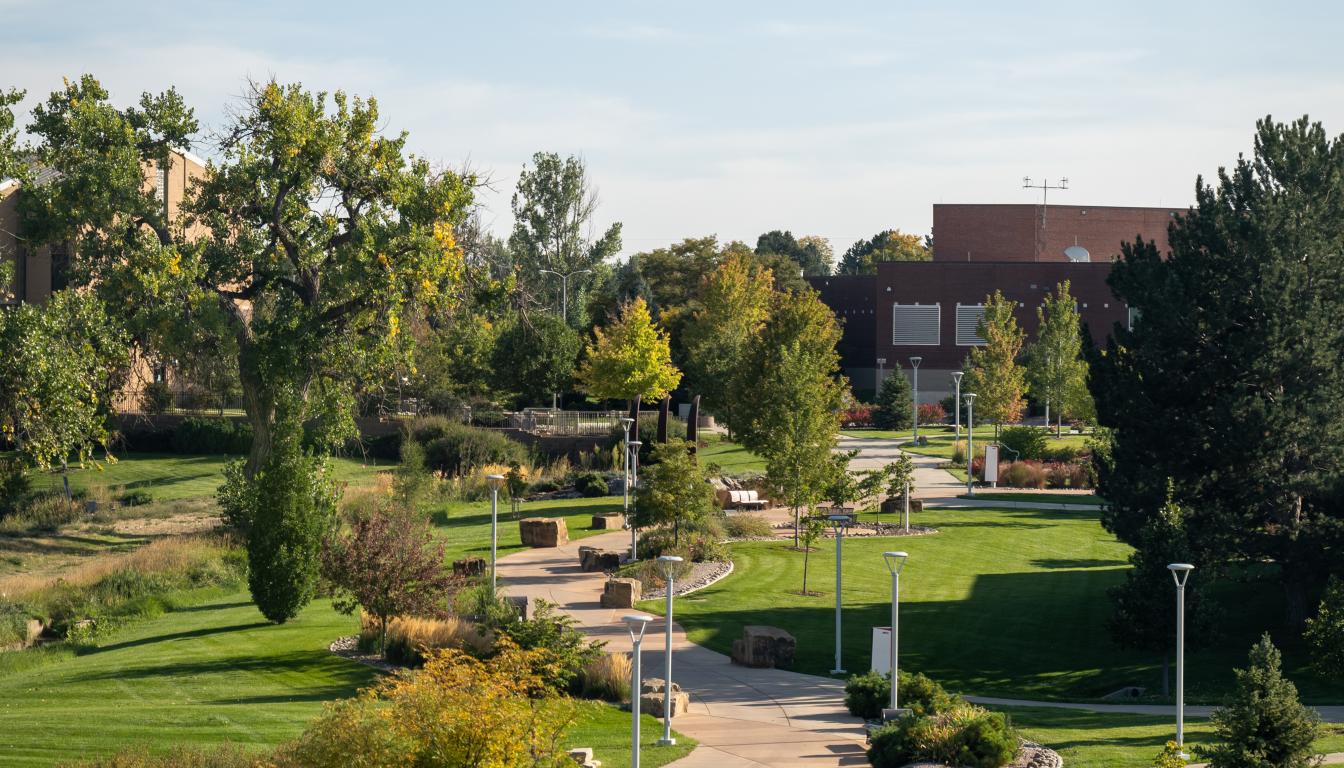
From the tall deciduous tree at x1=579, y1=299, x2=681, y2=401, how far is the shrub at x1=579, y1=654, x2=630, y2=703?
33.8m

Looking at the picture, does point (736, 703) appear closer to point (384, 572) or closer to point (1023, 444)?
point (384, 572)

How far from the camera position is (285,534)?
83.1ft

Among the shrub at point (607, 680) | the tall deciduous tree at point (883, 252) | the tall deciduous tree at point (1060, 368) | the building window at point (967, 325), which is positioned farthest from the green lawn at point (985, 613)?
the tall deciduous tree at point (883, 252)

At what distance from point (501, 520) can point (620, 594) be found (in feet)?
44.7

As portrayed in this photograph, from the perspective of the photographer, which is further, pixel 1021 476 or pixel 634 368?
pixel 634 368

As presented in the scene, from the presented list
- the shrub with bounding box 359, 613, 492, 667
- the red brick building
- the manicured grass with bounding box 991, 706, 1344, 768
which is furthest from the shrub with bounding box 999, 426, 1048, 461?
the shrub with bounding box 359, 613, 492, 667

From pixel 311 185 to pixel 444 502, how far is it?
38.3 feet

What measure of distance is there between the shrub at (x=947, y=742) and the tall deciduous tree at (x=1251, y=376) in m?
10.7

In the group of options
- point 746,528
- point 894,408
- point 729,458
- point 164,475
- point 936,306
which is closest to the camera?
point 746,528

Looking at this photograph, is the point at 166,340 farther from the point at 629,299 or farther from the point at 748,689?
the point at 629,299

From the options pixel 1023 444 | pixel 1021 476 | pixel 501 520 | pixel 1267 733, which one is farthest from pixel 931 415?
pixel 1267 733

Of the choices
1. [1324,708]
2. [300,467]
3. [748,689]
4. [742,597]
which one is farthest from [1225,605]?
[300,467]

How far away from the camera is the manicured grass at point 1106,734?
1728 cm

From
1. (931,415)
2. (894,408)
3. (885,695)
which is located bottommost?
(885,695)
